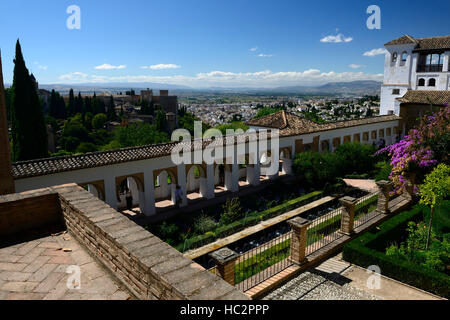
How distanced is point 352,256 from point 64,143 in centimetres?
4644

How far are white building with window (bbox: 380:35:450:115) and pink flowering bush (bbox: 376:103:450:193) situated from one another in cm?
1773

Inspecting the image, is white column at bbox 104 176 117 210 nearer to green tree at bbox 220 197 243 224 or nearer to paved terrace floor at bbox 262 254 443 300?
green tree at bbox 220 197 243 224

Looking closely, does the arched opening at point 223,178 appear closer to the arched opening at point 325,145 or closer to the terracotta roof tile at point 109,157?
the terracotta roof tile at point 109,157

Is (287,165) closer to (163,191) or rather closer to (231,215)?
(163,191)

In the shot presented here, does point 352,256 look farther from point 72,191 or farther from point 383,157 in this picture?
point 383,157

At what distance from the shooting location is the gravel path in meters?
7.04

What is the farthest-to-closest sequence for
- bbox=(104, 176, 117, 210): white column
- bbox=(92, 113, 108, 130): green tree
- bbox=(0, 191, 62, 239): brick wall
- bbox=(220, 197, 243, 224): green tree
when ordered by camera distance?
bbox=(92, 113, 108, 130): green tree → bbox=(220, 197, 243, 224): green tree → bbox=(104, 176, 117, 210): white column → bbox=(0, 191, 62, 239): brick wall

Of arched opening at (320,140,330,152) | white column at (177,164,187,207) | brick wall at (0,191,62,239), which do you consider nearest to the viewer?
brick wall at (0,191,62,239)

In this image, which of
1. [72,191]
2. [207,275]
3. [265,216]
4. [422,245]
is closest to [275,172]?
[265,216]

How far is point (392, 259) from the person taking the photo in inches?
317

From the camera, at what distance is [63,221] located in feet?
17.4

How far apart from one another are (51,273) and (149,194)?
11101 millimetres

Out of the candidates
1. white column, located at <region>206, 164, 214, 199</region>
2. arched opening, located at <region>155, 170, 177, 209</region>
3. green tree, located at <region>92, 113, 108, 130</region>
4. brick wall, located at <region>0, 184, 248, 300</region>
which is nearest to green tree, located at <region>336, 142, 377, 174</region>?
white column, located at <region>206, 164, 214, 199</region>
